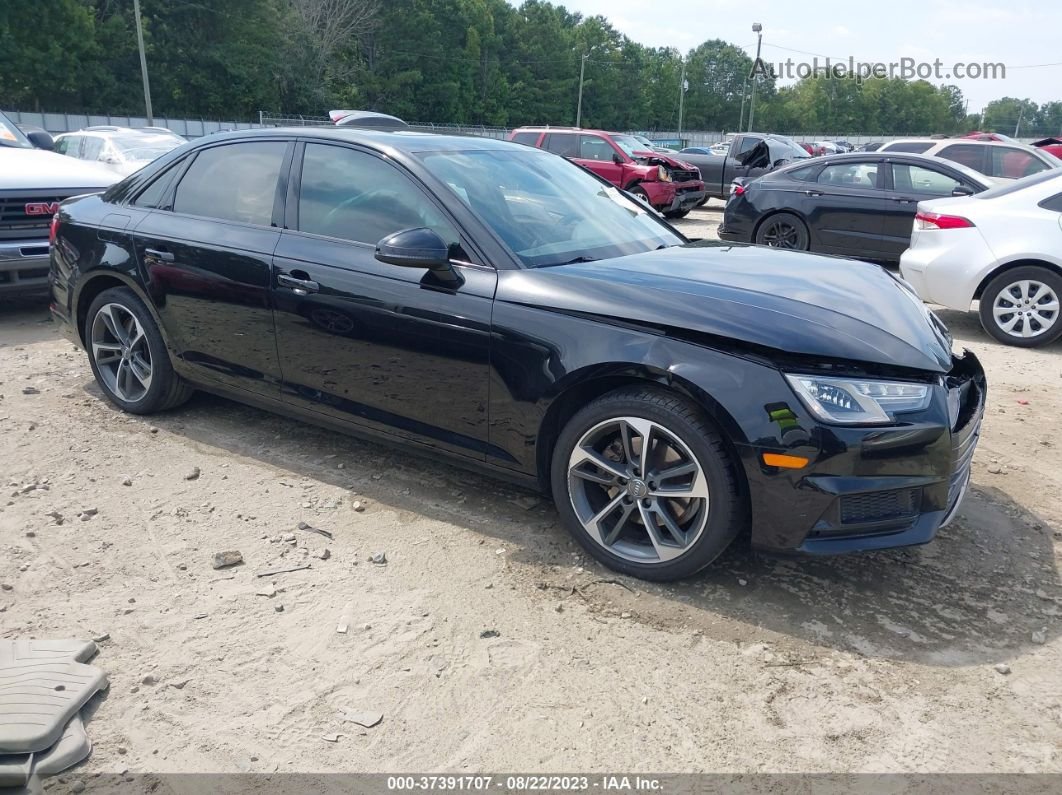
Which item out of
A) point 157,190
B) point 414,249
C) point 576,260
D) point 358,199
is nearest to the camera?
point 414,249

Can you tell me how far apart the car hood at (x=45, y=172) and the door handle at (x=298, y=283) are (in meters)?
4.40

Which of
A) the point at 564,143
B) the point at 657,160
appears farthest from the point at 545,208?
the point at 564,143

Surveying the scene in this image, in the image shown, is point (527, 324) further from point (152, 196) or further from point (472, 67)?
point (472, 67)

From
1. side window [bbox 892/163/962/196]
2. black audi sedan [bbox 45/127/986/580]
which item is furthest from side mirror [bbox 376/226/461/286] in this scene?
side window [bbox 892/163/962/196]

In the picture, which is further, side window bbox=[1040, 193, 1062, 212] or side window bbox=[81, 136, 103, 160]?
side window bbox=[81, 136, 103, 160]

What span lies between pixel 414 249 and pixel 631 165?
12810mm

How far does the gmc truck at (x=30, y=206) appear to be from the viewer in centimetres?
683

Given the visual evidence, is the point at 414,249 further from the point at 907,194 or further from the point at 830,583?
the point at 907,194

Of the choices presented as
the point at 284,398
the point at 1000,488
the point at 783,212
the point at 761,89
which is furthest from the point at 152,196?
the point at 761,89

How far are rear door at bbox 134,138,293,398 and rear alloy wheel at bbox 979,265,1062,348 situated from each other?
234 inches

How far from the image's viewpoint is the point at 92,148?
13.6 metres

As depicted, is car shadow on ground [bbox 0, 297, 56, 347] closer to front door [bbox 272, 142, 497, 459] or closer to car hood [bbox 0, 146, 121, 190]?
car hood [bbox 0, 146, 121, 190]

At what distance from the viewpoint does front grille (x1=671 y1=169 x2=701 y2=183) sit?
16047 mm

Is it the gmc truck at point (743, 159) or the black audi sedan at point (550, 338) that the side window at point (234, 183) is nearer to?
the black audi sedan at point (550, 338)
